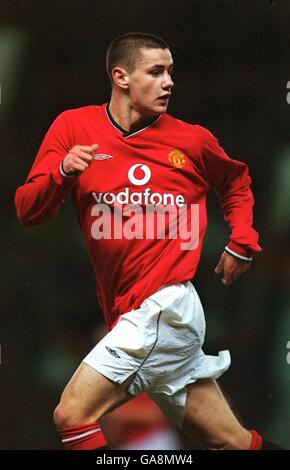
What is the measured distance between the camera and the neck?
447cm

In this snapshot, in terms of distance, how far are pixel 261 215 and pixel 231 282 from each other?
0.38 metres

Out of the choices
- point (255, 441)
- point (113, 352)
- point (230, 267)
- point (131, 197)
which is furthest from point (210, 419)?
point (131, 197)

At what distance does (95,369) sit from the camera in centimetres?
416

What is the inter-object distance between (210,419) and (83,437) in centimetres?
63

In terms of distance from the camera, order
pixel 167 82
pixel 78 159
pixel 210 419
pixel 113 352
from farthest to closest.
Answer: pixel 167 82 < pixel 210 419 < pixel 113 352 < pixel 78 159

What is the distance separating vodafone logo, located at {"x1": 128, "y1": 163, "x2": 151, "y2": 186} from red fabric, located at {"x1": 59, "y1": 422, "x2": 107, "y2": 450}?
1162 millimetres

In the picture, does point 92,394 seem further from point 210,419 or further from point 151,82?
point 151,82

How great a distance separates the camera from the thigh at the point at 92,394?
4.13 m

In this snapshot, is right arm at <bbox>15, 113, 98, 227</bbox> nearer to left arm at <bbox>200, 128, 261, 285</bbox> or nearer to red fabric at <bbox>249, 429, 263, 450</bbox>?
left arm at <bbox>200, 128, 261, 285</bbox>

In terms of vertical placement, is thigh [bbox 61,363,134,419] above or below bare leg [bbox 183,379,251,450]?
above

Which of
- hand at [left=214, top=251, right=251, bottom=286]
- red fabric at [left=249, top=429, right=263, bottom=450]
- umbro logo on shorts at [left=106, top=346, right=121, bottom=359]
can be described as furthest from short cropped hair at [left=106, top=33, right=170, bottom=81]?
red fabric at [left=249, top=429, right=263, bottom=450]

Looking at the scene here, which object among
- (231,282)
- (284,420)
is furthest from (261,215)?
(284,420)

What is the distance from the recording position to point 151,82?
14.5ft
